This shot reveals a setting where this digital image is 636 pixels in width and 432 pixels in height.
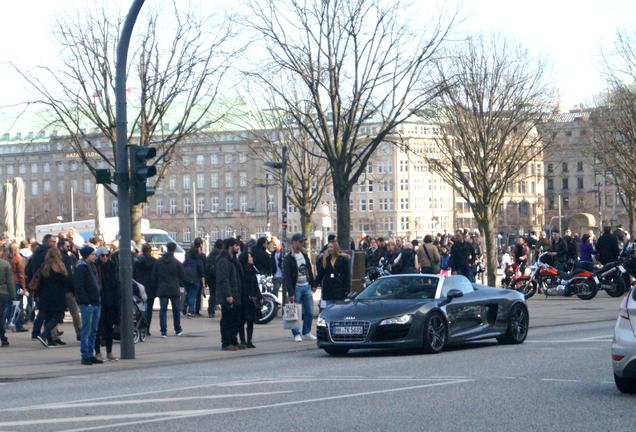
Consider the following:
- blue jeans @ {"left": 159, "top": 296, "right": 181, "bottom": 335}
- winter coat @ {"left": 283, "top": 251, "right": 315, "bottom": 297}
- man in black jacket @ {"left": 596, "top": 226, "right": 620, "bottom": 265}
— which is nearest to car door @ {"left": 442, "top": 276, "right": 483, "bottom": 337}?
winter coat @ {"left": 283, "top": 251, "right": 315, "bottom": 297}

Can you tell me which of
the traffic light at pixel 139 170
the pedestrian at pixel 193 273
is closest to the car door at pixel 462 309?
the traffic light at pixel 139 170

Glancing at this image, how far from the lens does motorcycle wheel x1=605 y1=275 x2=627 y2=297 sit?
37219 mm

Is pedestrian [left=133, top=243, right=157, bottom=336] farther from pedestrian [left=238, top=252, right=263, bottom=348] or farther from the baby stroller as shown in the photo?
pedestrian [left=238, top=252, right=263, bottom=348]

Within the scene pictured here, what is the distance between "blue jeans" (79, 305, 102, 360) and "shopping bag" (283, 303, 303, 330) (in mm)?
4084

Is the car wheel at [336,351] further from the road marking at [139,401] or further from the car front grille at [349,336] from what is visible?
the road marking at [139,401]

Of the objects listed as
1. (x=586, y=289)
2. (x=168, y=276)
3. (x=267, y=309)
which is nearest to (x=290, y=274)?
(x=168, y=276)

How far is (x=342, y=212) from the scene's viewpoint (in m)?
38.2

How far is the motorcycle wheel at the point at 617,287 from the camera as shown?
122 feet

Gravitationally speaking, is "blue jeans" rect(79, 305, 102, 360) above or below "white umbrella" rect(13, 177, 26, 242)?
below

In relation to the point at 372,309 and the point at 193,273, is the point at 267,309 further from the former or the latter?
the point at 372,309

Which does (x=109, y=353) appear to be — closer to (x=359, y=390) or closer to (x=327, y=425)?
(x=359, y=390)

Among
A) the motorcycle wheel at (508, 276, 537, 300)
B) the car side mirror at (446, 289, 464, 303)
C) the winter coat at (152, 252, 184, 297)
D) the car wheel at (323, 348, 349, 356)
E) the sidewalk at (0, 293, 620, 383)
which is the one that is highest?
the winter coat at (152, 252, 184, 297)

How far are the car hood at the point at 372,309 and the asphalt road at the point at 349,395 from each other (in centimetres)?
63

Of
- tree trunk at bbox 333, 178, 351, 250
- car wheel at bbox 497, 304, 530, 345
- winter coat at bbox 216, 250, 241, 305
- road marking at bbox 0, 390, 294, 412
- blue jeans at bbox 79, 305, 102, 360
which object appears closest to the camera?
road marking at bbox 0, 390, 294, 412
